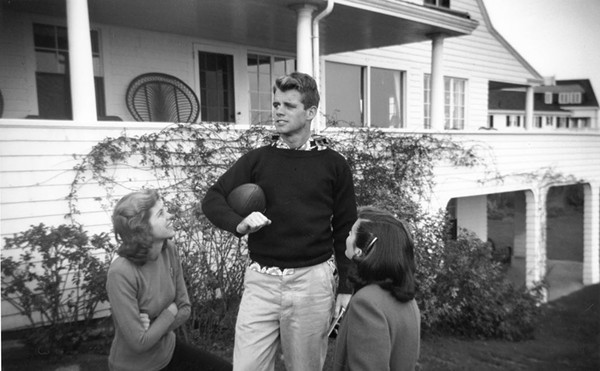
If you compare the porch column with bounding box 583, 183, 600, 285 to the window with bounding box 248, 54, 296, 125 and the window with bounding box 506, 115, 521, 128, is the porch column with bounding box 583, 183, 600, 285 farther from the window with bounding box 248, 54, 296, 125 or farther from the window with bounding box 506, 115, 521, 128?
the window with bounding box 506, 115, 521, 128

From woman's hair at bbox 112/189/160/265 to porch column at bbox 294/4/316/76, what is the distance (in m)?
5.35

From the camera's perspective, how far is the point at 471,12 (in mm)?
14906

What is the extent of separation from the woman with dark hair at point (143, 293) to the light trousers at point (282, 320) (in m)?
0.32

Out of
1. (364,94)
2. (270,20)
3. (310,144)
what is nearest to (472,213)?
(364,94)

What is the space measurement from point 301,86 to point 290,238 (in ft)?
2.80

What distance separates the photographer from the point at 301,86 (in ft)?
8.84

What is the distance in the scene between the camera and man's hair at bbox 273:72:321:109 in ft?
8.81

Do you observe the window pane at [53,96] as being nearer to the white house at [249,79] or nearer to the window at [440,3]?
the white house at [249,79]

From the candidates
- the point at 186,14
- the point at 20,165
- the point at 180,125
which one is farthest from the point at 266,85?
the point at 20,165

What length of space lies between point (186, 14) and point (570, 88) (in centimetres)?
3129

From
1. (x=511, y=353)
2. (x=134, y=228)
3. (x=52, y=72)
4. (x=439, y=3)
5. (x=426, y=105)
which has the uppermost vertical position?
(x=439, y=3)

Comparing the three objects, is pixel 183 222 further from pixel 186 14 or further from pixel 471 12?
pixel 471 12

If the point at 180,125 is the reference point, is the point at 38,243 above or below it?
below

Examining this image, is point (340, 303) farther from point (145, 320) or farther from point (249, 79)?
point (249, 79)
